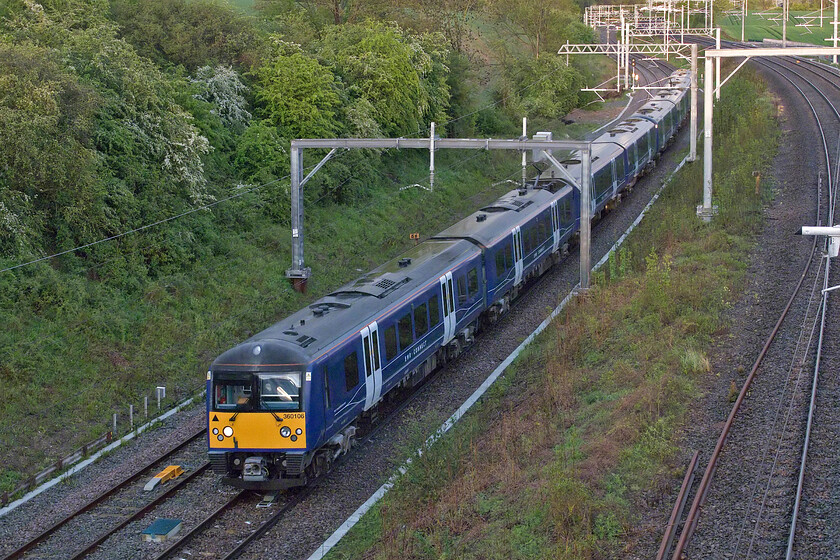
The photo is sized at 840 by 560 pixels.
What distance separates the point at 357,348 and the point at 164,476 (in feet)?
11.9

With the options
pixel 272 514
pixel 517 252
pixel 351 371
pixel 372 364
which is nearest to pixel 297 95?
pixel 517 252

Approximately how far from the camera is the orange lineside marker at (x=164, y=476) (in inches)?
577

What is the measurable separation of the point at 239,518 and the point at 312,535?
3.97ft

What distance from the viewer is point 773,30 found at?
301 feet

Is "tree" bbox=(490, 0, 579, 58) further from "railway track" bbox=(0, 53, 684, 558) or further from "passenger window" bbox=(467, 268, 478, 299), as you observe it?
"railway track" bbox=(0, 53, 684, 558)

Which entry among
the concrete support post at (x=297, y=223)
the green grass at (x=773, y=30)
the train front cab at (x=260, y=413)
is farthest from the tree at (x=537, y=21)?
the train front cab at (x=260, y=413)

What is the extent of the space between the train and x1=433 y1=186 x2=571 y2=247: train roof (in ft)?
0.14

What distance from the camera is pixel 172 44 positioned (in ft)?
108

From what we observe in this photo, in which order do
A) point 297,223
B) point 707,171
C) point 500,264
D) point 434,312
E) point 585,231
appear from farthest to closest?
point 707,171
point 297,223
point 585,231
point 500,264
point 434,312

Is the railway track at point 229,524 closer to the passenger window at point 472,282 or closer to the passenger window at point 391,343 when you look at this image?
the passenger window at point 391,343

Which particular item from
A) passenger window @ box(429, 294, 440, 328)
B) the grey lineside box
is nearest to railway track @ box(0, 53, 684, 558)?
the grey lineside box

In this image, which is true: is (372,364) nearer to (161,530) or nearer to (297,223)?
(161,530)

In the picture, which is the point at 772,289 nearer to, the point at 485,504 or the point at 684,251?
the point at 684,251

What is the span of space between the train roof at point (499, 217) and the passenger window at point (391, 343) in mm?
5419
